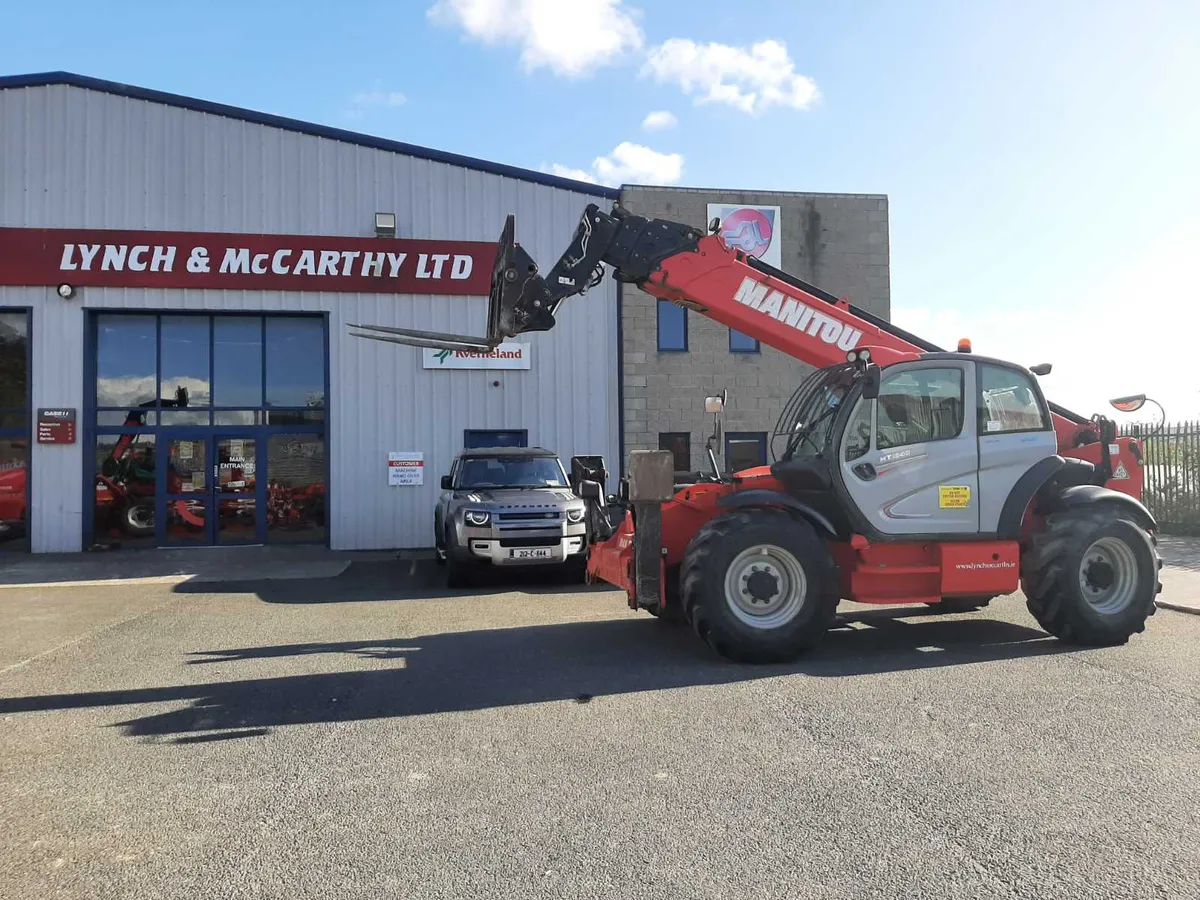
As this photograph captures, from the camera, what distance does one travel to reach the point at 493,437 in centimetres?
1569

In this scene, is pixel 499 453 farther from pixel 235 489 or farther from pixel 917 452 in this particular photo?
pixel 917 452

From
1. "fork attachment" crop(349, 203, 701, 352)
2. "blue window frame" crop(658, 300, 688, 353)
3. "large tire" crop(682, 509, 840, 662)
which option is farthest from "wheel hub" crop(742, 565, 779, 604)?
"blue window frame" crop(658, 300, 688, 353)

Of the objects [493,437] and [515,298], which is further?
[493,437]

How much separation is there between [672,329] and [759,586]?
10.9 metres

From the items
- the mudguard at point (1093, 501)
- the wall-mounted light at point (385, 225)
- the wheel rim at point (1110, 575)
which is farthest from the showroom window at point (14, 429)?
the wheel rim at point (1110, 575)

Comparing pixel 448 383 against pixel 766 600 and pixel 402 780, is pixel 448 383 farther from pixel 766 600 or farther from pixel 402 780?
pixel 402 780

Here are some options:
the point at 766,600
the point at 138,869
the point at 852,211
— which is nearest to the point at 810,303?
the point at 766,600

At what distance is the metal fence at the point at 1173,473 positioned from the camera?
46.5 feet

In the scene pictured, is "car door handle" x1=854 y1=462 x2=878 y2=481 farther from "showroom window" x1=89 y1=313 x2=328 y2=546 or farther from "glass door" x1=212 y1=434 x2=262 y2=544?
"glass door" x1=212 y1=434 x2=262 y2=544

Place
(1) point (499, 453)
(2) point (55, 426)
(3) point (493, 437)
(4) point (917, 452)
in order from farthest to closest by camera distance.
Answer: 1. (3) point (493, 437)
2. (2) point (55, 426)
3. (1) point (499, 453)
4. (4) point (917, 452)

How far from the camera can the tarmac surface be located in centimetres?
304

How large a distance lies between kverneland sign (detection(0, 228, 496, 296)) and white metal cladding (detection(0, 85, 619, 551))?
0.71 ft

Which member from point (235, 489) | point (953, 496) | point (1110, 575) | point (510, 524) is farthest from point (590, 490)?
point (235, 489)

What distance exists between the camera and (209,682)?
580cm
